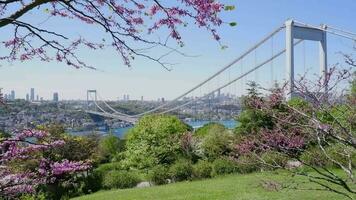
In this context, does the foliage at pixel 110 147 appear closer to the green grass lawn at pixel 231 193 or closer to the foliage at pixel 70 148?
the foliage at pixel 70 148

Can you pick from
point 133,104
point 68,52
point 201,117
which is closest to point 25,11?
point 68,52

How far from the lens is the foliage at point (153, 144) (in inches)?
604

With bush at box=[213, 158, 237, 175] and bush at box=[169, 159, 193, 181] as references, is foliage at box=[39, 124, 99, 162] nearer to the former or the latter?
bush at box=[169, 159, 193, 181]

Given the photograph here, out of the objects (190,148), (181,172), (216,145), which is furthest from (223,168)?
(190,148)

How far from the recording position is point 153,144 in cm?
1584

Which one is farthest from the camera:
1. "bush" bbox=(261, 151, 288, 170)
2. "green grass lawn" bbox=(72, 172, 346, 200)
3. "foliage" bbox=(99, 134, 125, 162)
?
"foliage" bbox=(99, 134, 125, 162)

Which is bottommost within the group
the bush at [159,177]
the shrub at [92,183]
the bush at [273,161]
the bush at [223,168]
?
the shrub at [92,183]

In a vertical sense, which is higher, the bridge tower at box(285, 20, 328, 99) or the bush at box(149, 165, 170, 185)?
the bridge tower at box(285, 20, 328, 99)

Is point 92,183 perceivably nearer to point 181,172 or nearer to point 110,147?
point 181,172

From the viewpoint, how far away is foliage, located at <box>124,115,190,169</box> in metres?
15.3

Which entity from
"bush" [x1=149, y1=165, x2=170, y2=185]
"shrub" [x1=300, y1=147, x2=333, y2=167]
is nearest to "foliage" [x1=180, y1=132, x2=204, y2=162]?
"bush" [x1=149, y1=165, x2=170, y2=185]

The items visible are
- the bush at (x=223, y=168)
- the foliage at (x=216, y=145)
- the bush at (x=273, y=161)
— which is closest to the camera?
the bush at (x=273, y=161)

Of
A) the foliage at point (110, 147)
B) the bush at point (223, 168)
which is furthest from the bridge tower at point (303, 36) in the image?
the bush at point (223, 168)

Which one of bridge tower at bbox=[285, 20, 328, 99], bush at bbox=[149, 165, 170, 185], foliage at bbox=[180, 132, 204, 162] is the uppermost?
bridge tower at bbox=[285, 20, 328, 99]
